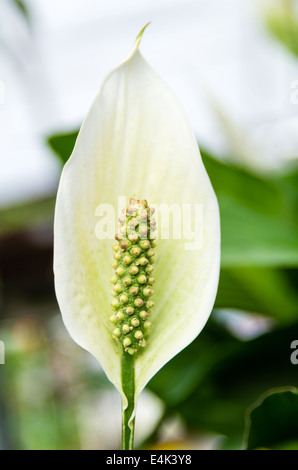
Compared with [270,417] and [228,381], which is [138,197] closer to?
[270,417]

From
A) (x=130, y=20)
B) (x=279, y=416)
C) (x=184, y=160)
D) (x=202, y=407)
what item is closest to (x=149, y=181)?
(x=184, y=160)

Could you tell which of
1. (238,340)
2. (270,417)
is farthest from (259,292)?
(270,417)

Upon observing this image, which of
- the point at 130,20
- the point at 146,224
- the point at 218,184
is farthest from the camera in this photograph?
the point at 130,20

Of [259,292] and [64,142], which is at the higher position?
[64,142]

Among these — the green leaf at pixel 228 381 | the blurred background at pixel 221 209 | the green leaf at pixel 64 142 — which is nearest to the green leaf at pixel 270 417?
the blurred background at pixel 221 209

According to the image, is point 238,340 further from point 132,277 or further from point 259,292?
point 132,277

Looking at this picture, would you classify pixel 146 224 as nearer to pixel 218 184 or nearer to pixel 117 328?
pixel 117 328

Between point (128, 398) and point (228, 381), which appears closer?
point (128, 398)
